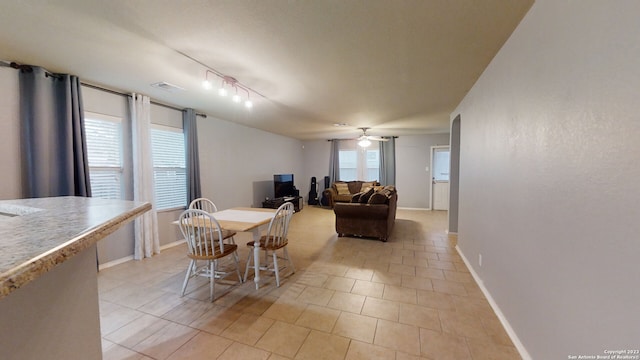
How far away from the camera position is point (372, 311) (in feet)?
7.57

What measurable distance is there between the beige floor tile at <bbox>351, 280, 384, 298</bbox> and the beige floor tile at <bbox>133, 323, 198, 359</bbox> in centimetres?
160

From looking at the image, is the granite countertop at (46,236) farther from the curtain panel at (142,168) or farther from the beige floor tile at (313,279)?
the curtain panel at (142,168)

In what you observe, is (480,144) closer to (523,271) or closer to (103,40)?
(523,271)

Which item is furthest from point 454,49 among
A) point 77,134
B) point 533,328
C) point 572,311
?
point 77,134

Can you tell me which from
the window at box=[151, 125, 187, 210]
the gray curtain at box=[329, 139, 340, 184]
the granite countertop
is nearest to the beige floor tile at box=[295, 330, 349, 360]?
the granite countertop

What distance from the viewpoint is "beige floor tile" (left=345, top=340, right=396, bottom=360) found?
1752mm

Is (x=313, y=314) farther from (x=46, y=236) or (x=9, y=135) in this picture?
(x=9, y=135)

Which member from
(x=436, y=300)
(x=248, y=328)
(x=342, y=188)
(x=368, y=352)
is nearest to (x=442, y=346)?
(x=368, y=352)

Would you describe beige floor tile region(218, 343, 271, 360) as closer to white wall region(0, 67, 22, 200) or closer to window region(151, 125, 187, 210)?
white wall region(0, 67, 22, 200)

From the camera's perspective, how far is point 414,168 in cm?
788

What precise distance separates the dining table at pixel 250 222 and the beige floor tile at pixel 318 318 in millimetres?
747

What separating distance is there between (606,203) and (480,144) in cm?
188

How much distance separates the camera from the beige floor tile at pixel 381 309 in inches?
88.2

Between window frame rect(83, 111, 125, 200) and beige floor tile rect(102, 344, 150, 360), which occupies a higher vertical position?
window frame rect(83, 111, 125, 200)
